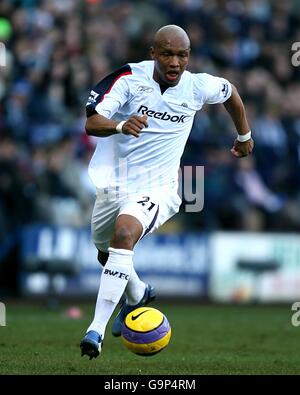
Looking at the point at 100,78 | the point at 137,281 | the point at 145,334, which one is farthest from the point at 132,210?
the point at 100,78

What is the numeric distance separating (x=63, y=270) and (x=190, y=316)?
220 cm

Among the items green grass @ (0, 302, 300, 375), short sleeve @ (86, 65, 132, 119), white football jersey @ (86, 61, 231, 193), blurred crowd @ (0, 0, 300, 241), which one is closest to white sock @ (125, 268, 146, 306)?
green grass @ (0, 302, 300, 375)

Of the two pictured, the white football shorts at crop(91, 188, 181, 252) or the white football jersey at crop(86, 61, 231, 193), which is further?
the white football jersey at crop(86, 61, 231, 193)

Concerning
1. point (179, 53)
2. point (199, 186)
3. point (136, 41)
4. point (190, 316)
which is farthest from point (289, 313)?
point (179, 53)

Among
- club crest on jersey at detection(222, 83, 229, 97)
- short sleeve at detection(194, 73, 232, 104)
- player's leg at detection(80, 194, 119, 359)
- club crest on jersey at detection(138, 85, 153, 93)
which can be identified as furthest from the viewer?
club crest on jersey at detection(222, 83, 229, 97)

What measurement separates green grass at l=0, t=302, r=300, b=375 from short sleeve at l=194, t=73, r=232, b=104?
2.41 m

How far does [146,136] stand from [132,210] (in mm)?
757

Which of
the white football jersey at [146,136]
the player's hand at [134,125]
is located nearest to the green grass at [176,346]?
the white football jersey at [146,136]

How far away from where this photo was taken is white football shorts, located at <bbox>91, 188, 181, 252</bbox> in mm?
9078

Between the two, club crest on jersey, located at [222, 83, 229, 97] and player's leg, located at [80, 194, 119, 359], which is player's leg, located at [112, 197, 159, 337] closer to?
player's leg, located at [80, 194, 119, 359]

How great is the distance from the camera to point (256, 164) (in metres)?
19.1

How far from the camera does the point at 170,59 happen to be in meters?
9.03
